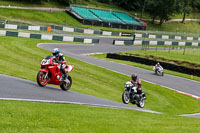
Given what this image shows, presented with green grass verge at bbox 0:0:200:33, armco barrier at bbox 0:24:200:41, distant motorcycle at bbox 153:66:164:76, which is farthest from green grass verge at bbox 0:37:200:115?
green grass verge at bbox 0:0:200:33

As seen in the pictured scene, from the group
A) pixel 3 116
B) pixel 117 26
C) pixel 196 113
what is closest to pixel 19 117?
pixel 3 116

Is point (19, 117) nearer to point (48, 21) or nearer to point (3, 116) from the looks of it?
point (3, 116)

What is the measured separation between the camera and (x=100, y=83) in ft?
75.7

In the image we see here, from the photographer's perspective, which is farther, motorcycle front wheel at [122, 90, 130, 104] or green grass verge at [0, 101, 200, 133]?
motorcycle front wheel at [122, 90, 130, 104]

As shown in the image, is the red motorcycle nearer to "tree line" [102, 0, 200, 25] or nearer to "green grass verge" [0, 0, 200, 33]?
"green grass verge" [0, 0, 200, 33]

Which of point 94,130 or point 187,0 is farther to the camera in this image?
point 187,0

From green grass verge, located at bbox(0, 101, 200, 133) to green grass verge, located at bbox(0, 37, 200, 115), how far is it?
821 cm

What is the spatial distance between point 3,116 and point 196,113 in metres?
14.8

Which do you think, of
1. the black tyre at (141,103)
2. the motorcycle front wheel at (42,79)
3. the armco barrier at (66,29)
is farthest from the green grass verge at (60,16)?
the motorcycle front wheel at (42,79)

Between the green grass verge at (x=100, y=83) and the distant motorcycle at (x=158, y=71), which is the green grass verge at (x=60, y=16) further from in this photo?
the green grass verge at (x=100, y=83)

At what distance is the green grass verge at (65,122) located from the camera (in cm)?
795

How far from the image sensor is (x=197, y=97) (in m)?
24.9

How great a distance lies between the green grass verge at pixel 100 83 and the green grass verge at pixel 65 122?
8.21 metres

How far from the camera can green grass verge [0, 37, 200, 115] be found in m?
19.9
